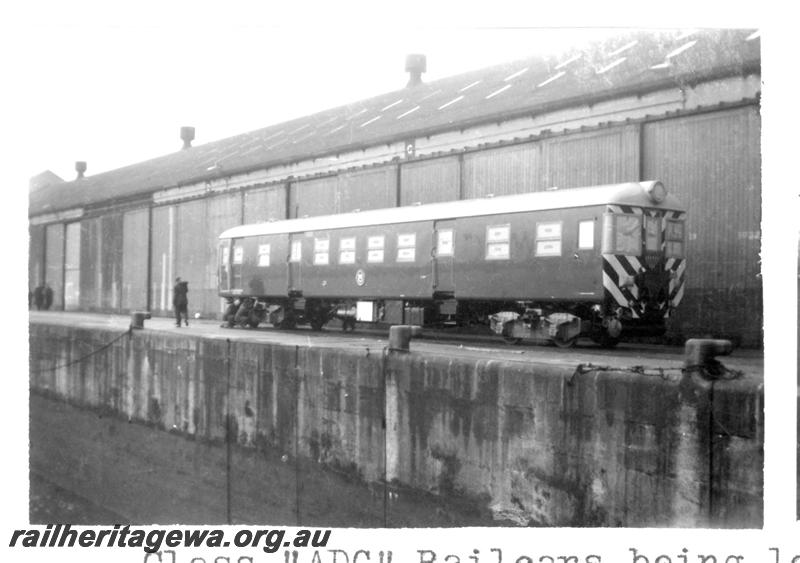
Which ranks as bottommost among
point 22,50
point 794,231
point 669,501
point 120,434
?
point 120,434

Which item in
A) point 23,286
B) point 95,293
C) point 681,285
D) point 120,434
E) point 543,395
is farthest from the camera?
point 95,293

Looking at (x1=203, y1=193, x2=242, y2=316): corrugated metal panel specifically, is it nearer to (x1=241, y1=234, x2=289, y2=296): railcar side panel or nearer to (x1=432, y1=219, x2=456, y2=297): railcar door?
(x1=241, y1=234, x2=289, y2=296): railcar side panel

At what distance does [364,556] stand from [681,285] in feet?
29.8

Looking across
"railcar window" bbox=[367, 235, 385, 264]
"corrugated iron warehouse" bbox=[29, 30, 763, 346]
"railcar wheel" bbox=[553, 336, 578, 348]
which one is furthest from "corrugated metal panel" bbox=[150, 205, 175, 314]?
"railcar wheel" bbox=[553, 336, 578, 348]

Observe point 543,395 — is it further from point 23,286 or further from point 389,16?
point 23,286

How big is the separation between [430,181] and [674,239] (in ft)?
24.3

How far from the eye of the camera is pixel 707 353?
7996 mm

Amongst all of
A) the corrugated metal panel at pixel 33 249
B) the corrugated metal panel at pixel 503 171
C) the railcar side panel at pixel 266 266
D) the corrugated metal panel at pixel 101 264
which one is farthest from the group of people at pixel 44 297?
the corrugated metal panel at pixel 503 171

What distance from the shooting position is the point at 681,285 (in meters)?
13.9

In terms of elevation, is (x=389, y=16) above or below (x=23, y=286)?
above

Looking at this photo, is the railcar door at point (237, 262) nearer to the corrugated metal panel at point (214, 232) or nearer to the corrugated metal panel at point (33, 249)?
the corrugated metal panel at point (214, 232)

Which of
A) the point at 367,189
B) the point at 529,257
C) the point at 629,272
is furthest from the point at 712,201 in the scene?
the point at 367,189

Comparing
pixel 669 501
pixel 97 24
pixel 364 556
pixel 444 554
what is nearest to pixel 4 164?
pixel 97 24

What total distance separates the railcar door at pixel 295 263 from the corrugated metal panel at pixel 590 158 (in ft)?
20.7
